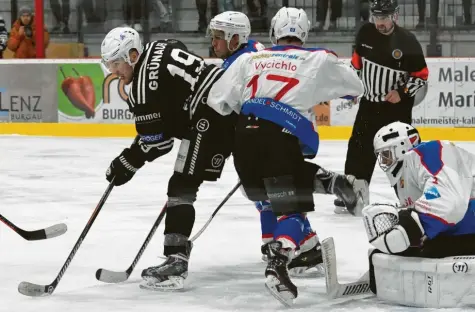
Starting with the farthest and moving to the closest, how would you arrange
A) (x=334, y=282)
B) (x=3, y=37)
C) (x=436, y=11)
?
(x=3, y=37) < (x=436, y=11) < (x=334, y=282)

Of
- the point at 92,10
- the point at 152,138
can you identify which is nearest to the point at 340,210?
the point at 152,138

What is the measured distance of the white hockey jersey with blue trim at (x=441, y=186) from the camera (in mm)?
3146

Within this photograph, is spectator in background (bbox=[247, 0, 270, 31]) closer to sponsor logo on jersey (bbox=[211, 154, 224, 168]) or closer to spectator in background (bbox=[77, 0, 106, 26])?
spectator in background (bbox=[77, 0, 106, 26])

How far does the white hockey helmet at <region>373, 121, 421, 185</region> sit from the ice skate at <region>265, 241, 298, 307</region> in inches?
16.9

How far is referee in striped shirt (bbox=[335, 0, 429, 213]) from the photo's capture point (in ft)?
17.7

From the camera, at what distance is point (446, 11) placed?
9.15 meters

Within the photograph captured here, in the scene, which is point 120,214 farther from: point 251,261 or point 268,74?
point 268,74

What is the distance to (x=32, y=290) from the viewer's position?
364 centimetres

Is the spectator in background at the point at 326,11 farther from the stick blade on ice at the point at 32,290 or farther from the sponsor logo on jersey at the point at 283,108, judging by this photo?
the stick blade on ice at the point at 32,290

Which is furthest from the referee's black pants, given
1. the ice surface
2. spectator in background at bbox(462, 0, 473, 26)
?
spectator in background at bbox(462, 0, 473, 26)

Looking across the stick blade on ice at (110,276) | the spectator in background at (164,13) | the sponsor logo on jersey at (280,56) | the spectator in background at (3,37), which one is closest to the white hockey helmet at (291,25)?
the sponsor logo on jersey at (280,56)

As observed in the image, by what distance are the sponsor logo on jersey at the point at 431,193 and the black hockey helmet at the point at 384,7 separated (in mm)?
2337

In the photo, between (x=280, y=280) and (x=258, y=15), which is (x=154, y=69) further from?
(x=258, y=15)

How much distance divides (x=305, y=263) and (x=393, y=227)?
774 millimetres
